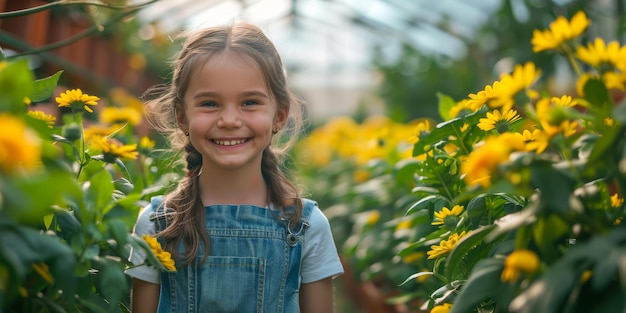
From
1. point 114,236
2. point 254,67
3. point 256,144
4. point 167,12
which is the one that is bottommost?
point 114,236

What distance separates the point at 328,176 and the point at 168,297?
3554 millimetres

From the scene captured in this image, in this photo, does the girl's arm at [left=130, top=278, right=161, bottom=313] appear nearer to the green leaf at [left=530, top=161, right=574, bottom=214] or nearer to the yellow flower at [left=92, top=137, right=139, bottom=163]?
the yellow flower at [left=92, top=137, right=139, bottom=163]

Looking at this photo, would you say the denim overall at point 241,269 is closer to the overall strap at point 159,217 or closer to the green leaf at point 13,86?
the overall strap at point 159,217

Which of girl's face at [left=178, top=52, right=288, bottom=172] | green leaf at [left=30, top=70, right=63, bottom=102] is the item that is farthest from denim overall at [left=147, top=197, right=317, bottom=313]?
green leaf at [left=30, top=70, right=63, bottom=102]

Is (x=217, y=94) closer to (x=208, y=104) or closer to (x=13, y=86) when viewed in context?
(x=208, y=104)

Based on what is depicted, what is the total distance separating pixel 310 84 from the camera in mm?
12602

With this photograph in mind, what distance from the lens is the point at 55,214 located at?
118 centimetres

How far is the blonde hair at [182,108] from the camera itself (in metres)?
1.62

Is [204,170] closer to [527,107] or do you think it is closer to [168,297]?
[168,297]

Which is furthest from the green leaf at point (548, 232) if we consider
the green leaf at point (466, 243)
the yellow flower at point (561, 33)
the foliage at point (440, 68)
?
the foliage at point (440, 68)

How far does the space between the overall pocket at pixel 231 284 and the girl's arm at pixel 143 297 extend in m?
0.10

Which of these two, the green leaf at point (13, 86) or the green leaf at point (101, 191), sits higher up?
the green leaf at point (13, 86)

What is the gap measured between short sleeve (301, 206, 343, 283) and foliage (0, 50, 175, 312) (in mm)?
354

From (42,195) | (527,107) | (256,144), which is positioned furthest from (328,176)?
(42,195)
